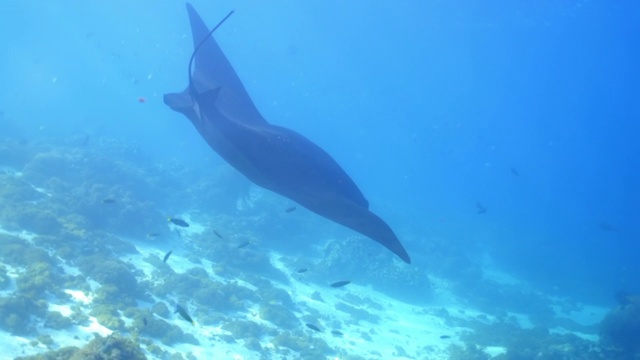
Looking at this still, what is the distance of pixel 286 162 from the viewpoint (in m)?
3.65

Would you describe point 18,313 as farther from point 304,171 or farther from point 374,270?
point 374,270

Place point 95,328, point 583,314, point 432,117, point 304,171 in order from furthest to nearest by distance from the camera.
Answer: point 432,117, point 583,314, point 95,328, point 304,171

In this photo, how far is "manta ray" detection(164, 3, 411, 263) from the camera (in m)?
→ 3.61

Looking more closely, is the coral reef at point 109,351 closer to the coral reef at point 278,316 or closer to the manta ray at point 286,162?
the manta ray at point 286,162

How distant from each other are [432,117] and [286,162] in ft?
595

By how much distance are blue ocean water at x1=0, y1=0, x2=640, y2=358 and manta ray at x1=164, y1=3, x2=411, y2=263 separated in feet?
38.4

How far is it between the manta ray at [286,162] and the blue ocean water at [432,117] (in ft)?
38.4

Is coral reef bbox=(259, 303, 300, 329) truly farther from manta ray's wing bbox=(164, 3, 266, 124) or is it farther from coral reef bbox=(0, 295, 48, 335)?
manta ray's wing bbox=(164, 3, 266, 124)

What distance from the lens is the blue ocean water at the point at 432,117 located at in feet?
106

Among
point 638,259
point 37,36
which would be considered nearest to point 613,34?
point 638,259

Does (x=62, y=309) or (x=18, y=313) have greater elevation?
(x=62, y=309)

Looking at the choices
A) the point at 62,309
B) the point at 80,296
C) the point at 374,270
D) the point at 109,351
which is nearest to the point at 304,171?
the point at 109,351

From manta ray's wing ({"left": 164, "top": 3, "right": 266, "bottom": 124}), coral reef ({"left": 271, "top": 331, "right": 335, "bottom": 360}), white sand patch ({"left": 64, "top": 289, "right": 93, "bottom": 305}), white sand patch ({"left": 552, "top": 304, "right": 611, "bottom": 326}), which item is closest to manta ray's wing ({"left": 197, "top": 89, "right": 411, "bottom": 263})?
manta ray's wing ({"left": 164, "top": 3, "right": 266, "bottom": 124})

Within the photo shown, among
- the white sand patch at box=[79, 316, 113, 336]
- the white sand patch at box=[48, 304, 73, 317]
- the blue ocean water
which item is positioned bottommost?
the white sand patch at box=[79, 316, 113, 336]
